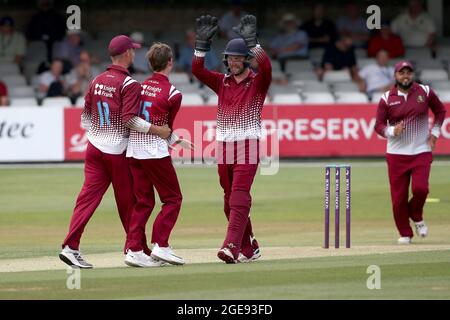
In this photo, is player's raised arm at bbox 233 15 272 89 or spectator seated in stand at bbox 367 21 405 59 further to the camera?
spectator seated in stand at bbox 367 21 405 59

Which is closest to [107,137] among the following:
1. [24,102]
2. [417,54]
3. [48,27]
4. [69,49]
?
[24,102]

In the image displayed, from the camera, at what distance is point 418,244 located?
52.3 feet

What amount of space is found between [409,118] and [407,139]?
0.26m

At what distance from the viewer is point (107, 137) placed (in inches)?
522

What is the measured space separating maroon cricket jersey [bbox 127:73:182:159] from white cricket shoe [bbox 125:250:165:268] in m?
0.96

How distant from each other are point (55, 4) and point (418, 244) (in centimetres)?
1914

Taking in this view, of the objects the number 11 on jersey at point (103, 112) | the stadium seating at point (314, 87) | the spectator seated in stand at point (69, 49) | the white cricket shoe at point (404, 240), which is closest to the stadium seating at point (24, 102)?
the spectator seated in stand at point (69, 49)

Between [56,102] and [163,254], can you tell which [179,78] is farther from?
[163,254]

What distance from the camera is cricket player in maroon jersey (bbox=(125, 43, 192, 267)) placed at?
1322 cm

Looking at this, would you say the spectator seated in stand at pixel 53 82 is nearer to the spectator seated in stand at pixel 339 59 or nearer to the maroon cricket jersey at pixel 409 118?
the spectator seated in stand at pixel 339 59

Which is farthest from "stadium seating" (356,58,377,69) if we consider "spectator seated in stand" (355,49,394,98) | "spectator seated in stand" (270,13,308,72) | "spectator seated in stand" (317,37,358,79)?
"spectator seated in stand" (270,13,308,72)

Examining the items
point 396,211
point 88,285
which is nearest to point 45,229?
point 396,211

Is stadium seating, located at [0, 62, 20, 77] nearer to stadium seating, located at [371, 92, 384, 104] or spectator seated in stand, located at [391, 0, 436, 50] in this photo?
stadium seating, located at [371, 92, 384, 104]
